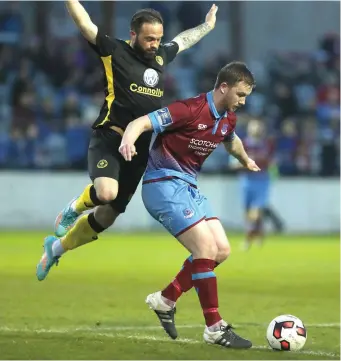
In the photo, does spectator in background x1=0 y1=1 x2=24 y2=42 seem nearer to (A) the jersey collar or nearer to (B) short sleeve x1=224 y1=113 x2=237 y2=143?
(B) short sleeve x1=224 y1=113 x2=237 y2=143

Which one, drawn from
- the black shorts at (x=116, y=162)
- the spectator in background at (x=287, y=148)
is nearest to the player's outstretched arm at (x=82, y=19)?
the black shorts at (x=116, y=162)

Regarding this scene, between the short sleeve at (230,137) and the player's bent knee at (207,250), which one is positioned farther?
the short sleeve at (230,137)

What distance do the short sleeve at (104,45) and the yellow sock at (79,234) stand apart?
1.49m

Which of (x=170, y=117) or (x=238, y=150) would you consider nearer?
(x=170, y=117)

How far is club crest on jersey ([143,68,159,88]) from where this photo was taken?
8.73 meters

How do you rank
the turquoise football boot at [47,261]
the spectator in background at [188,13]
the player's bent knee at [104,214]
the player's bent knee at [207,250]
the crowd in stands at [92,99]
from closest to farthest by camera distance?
the player's bent knee at [207,250], the player's bent knee at [104,214], the turquoise football boot at [47,261], the crowd in stands at [92,99], the spectator in background at [188,13]

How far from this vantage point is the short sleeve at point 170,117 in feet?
25.2

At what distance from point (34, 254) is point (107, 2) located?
31.7 feet

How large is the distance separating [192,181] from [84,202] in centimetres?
122

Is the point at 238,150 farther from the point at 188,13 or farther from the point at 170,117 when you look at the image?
the point at 188,13

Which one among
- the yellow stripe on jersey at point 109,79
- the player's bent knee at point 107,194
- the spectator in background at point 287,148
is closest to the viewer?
the player's bent knee at point 107,194

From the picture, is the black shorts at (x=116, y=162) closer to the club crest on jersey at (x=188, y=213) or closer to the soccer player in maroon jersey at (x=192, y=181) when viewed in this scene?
the soccer player in maroon jersey at (x=192, y=181)

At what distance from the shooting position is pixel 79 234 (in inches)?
362

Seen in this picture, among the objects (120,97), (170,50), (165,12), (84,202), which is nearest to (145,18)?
(120,97)
